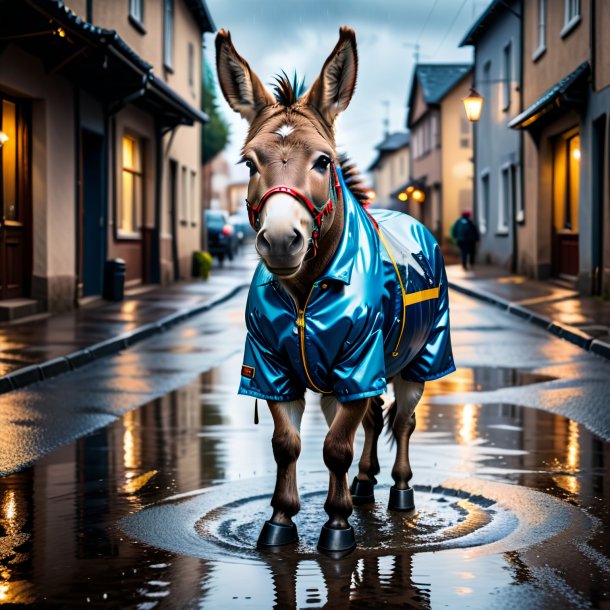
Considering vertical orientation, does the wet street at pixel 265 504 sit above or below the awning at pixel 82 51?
below

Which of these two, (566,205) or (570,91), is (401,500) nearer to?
(570,91)

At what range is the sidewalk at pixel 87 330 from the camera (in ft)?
36.7

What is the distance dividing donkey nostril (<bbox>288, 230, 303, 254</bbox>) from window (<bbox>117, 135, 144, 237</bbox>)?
63.8 ft

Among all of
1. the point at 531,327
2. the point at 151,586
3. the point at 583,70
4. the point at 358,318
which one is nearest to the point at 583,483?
the point at 358,318

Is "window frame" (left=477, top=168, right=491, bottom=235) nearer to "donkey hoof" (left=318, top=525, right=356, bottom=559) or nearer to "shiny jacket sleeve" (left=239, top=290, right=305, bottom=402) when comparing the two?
"shiny jacket sleeve" (left=239, top=290, right=305, bottom=402)

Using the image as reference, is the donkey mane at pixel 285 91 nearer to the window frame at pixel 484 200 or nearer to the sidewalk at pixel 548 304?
the sidewalk at pixel 548 304

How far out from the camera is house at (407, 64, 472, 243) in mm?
48375

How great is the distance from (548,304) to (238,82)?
15.0m

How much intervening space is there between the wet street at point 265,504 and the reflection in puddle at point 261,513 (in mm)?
13

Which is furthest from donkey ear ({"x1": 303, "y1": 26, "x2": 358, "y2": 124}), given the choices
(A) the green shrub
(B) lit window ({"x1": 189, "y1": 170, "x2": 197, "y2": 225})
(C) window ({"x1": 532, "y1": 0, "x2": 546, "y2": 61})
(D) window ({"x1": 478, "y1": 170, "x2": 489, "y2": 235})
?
(D) window ({"x1": 478, "y1": 170, "x2": 489, "y2": 235})

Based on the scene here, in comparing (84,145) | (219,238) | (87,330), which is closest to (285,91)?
(87,330)

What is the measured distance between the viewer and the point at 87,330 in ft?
49.1

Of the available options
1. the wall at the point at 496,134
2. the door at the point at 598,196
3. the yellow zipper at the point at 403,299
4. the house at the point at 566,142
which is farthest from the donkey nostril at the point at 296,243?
the wall at the point at 496,134

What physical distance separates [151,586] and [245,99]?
2.06 meters
